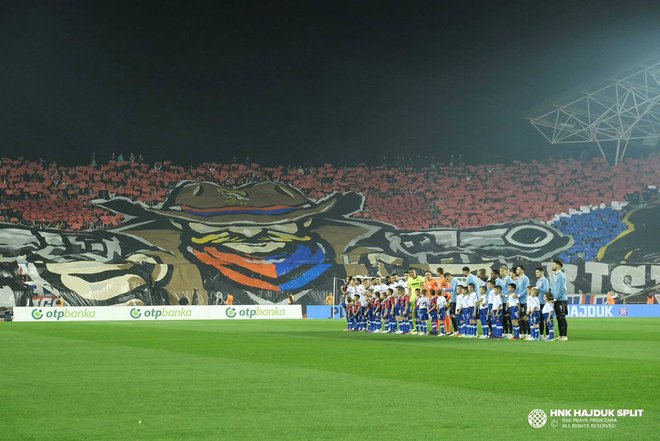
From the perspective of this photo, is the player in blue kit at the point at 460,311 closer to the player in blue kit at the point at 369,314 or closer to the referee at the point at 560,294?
the referee at the point at 560,294

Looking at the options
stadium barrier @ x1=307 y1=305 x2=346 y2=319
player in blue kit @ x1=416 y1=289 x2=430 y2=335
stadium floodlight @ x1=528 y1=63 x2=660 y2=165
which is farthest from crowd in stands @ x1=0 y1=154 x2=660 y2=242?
player in blue kit @ x1=416 y1=289 x2=430 y2=335

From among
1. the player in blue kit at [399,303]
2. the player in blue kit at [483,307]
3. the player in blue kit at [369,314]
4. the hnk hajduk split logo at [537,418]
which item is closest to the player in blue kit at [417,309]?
the player in blue kit at [399,303]

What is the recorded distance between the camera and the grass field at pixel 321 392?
8188mm

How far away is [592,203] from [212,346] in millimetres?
47417

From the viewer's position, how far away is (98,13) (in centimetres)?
7150

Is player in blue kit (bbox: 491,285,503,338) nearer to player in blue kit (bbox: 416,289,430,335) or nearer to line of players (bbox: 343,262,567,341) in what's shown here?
line of players (bbox: 343,262,567,341)

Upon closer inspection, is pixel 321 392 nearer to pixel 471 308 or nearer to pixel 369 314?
pixel 471 308

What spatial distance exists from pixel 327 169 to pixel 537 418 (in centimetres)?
6323

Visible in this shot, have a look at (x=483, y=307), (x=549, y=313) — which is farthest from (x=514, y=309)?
(x=549, y=313)

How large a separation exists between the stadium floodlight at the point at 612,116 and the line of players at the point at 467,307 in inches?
1478

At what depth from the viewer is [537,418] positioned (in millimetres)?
8508

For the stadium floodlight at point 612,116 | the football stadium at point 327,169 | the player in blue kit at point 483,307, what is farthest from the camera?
the stadium floodlight at point 612,116

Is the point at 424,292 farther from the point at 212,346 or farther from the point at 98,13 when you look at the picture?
the point at 98,13

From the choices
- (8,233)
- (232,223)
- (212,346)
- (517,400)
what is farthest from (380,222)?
(517,400)
